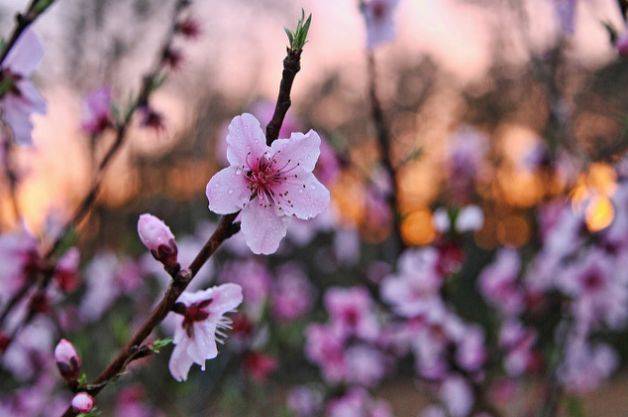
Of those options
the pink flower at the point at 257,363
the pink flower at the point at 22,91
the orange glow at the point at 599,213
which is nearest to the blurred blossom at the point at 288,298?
the pink flower at the point at 257,363

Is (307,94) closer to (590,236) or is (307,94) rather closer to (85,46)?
(85,46)

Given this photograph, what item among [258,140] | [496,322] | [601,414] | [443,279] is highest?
[601,414]

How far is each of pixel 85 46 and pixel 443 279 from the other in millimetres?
4125

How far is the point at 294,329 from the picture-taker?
3.34 metres

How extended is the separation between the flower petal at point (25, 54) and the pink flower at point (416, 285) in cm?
128

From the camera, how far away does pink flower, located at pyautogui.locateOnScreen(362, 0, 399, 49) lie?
2.32m

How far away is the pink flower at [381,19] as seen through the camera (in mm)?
2324

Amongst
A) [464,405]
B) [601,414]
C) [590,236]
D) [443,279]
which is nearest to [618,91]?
[464,405]

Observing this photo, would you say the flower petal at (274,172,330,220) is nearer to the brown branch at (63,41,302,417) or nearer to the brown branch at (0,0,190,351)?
the brown branch at (63,41,302,417)

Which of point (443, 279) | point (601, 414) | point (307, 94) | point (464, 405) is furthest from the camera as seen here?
point (307, 94)

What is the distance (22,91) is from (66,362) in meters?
0.57

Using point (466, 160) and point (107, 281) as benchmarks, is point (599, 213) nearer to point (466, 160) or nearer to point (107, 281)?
point (466, 160)

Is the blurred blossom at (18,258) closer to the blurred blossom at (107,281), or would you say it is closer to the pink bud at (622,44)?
the pink bud at (622,44)

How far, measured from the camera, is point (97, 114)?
1771mm
